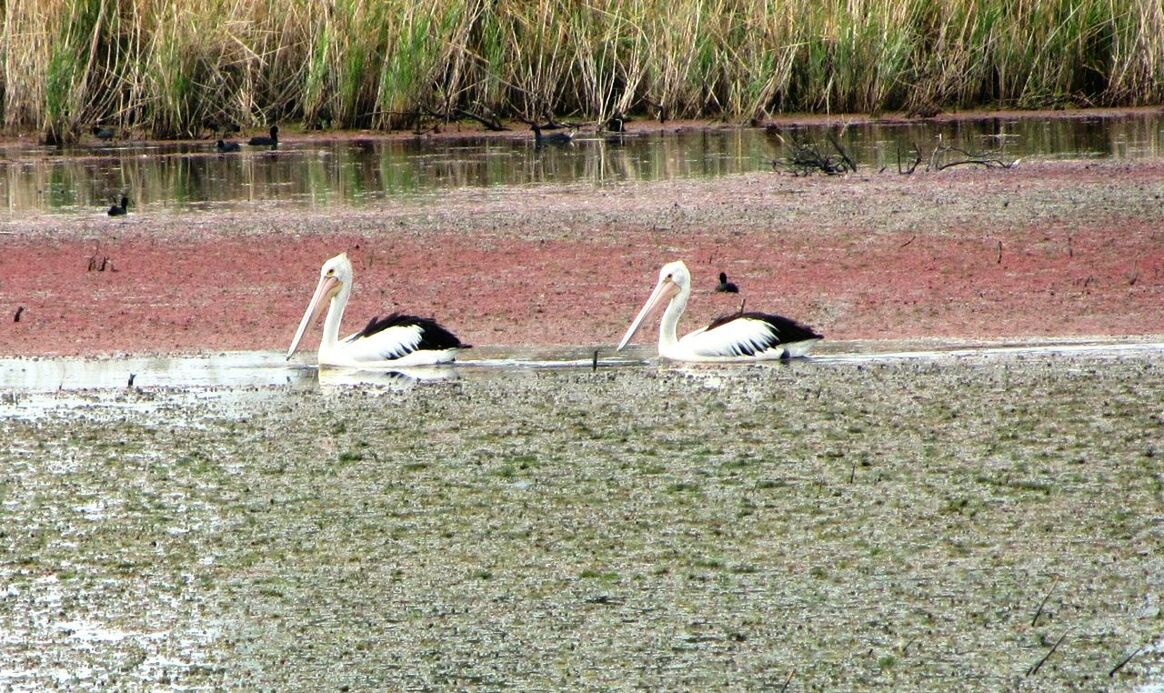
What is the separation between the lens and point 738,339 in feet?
29.9

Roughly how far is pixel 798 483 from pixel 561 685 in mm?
2078

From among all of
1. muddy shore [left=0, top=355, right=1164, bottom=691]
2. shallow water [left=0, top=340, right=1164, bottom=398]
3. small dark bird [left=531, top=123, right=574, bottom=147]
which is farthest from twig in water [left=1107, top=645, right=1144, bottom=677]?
small dark bird [left=531, top=123, right=574, bottom=147]

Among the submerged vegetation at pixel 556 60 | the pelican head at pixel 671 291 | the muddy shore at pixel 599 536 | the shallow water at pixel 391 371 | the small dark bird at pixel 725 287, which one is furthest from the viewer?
the submerged vegetation at pixel 556 60

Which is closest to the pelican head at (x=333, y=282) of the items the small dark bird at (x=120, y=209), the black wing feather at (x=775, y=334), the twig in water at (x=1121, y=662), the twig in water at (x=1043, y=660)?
the black wing feather at (x=775, y=334)

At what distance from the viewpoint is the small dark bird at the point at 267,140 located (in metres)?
19.1

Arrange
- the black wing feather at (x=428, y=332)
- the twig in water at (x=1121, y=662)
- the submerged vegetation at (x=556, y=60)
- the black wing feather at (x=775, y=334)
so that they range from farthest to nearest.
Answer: the submerged vegetation at (x=556, y=60) → the black wing feather at (x=428, y=332) → the black wing feather at (x=775, y=334) → the twig in water at (x=1121, y=662)

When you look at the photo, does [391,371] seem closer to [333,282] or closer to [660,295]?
[333,282]

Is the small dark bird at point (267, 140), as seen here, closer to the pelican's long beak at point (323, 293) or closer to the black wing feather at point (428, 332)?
the pelican's long beak at point (323, 293)

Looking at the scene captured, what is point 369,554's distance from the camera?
5.73 m

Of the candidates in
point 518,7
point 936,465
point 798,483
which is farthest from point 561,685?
point 518,7

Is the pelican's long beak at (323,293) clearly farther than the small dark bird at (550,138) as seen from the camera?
No

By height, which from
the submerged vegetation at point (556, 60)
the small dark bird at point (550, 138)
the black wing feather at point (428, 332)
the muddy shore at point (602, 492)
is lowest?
the muddy shore at point (602, 492)

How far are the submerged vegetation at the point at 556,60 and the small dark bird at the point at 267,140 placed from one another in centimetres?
71

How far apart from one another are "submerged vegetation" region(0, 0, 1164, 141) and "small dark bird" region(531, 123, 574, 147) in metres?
0.78
